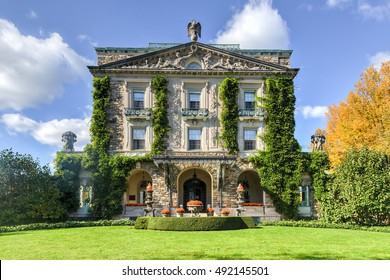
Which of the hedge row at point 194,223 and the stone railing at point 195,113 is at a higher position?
the stone railing at point 195,113

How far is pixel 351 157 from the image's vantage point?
Answer: 24.4 metres

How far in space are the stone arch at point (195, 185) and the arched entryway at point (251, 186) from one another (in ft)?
9.46

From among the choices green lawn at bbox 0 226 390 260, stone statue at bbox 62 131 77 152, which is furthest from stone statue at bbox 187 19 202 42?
green lawn at bbox 0 226 390 260

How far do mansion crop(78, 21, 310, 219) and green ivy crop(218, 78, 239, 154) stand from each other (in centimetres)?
45

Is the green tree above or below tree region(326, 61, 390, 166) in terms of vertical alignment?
below

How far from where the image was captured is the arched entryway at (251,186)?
1195 inches

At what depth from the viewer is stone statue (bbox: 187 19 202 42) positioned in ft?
102

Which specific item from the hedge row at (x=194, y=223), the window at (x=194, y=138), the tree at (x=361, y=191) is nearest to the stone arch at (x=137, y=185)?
the window at (x=194, y=138)

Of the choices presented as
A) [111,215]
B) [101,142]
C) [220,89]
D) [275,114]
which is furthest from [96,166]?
[275,114]

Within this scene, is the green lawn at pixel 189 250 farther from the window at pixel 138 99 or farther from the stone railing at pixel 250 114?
the window at pixel 138 99

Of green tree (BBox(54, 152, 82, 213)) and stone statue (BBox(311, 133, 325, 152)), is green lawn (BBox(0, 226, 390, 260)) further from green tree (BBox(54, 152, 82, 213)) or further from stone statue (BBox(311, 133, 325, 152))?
stone statue (BBox(311, 133, 325, 152))

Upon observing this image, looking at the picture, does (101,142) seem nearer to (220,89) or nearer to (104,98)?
(104,98)
